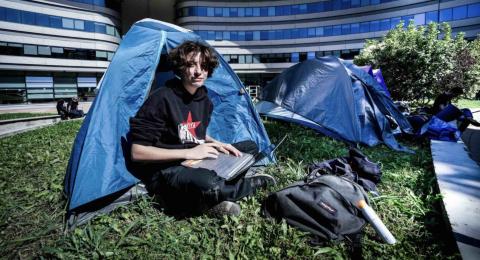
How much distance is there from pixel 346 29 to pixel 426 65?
24.2 meters

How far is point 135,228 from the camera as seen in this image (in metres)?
2.61

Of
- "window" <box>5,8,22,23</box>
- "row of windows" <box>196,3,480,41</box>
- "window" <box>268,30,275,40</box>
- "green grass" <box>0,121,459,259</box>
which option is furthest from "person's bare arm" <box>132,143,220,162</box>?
"window" <box>268,30,275,40</box>

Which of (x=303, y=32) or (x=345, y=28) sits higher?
(x=303, y=32)

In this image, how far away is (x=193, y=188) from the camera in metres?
2.32

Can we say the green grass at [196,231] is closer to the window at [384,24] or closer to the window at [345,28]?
the window at [384,24]

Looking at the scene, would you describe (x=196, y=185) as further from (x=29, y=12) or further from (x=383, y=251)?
(x=29, y=12)

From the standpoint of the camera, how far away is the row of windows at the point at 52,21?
28.9m

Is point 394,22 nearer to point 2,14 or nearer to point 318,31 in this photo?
point 318,31

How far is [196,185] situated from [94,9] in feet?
132

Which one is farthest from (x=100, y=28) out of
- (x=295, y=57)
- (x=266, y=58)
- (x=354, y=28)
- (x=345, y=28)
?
(x=354, y=28)

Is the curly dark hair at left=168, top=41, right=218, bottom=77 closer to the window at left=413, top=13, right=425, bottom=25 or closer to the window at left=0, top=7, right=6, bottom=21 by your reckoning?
the window at left=0, top=7, right=6, bottom=21

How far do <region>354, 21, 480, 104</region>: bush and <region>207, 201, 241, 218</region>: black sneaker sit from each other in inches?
688

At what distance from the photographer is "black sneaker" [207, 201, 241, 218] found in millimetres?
2721

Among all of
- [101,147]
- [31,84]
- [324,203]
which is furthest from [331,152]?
[31,84]
